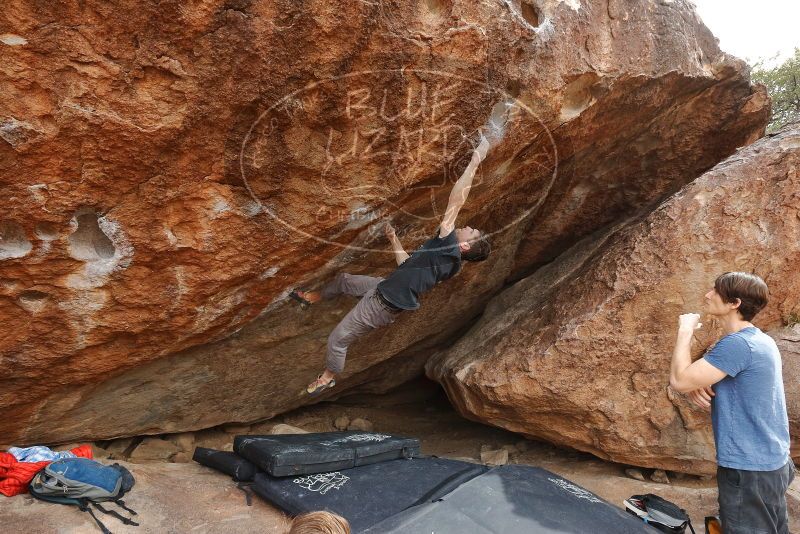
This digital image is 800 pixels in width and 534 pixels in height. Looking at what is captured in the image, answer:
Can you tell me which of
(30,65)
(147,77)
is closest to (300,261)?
(147,77)

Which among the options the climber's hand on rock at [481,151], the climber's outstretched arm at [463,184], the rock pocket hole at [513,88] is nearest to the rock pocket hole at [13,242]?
the climber's outstretched arm at [463,184]

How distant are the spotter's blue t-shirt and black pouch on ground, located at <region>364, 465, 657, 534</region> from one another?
2.08 feet

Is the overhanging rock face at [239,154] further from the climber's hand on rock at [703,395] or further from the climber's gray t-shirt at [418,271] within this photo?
the climber's hand on rock at [703,395]

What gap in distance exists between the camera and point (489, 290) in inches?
209

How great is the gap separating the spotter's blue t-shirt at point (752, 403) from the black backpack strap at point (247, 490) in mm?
2490

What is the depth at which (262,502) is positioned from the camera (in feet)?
9.96

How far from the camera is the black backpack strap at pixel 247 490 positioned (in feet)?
9.95

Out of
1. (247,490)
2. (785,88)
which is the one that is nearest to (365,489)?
(247,490)

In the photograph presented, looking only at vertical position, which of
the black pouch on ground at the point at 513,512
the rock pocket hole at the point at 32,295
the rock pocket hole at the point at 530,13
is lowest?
the black pouch on ground at the point at 513,512

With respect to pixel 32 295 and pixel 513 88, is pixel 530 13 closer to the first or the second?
pixel 513 88

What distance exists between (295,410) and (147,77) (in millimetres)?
3851

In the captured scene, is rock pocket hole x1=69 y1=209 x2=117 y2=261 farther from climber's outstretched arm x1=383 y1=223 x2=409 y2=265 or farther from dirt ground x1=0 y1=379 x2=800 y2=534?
climber's outstretched arm x1=383 y1=223 x2=409 y2=265

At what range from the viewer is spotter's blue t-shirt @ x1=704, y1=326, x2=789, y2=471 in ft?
7.40

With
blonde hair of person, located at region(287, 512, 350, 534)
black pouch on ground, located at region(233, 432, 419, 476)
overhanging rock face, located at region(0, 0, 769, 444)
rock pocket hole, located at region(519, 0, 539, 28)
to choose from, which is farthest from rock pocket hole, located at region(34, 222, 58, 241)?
rock pocket hole, located at region(519, 0, 539, 28)
